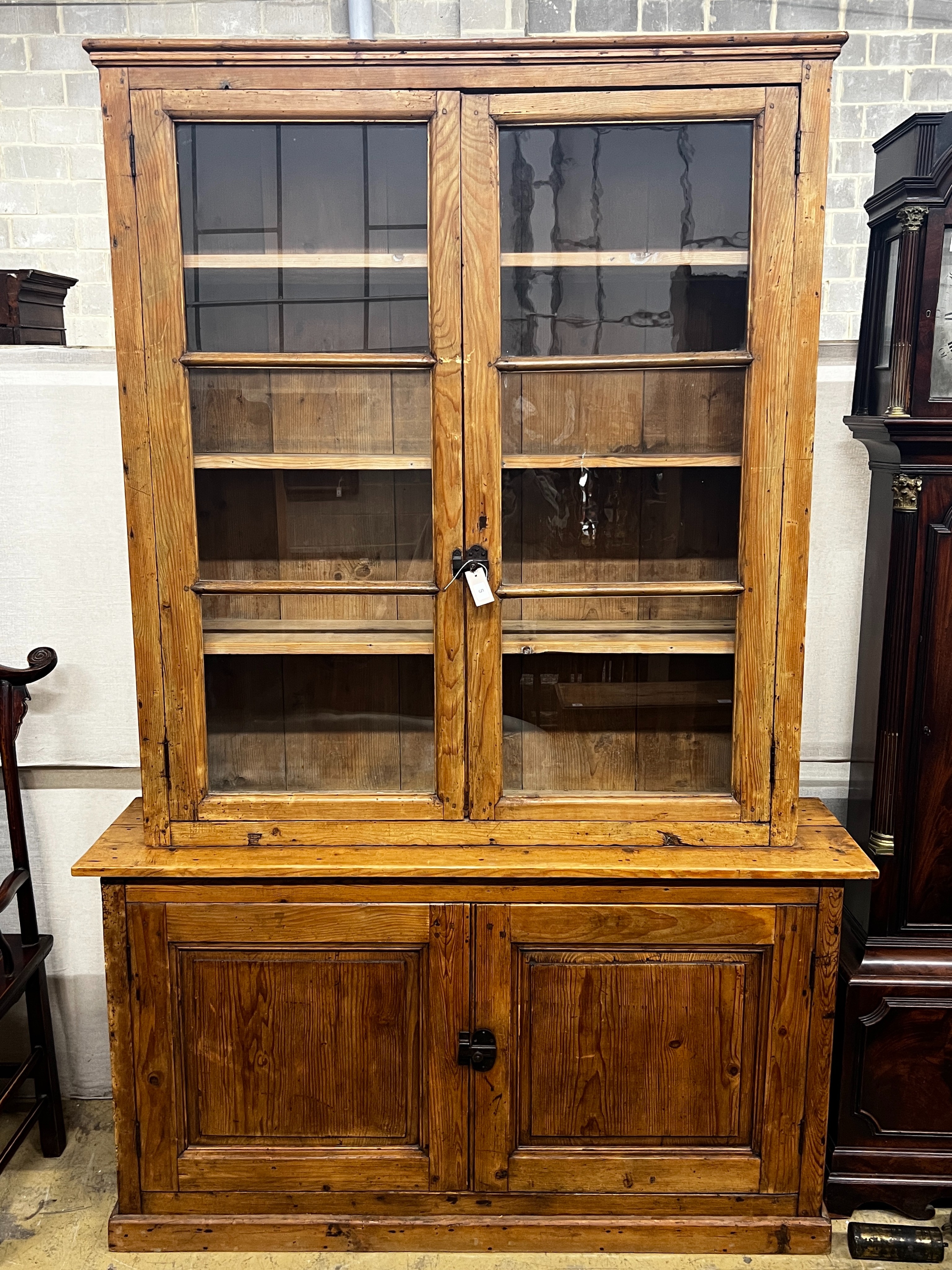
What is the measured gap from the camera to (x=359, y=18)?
267 cm

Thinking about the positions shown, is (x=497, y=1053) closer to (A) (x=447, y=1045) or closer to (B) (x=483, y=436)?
(A) (x=447, y=1045)

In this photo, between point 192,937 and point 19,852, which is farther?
point 19,852

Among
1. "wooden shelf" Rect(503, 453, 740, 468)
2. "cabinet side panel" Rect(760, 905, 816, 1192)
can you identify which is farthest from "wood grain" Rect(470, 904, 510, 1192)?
"wooden shelf" Rect(503, 453, 740, 468)

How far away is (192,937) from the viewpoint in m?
2.08

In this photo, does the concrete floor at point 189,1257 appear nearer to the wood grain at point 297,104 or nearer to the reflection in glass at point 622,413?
the reflection in glass at point 622,413

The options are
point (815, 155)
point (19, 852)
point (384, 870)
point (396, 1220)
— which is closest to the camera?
point (815, 155)

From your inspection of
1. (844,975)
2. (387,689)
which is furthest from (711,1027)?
(387,689)

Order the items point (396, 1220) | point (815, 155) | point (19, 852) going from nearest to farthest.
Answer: point (815, 155) < point (396, 1220) < point (19, 852)

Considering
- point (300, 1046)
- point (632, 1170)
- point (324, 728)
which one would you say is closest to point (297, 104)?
point (324, 728)

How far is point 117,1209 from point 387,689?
4.14ft

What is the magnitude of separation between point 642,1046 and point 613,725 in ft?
2.20

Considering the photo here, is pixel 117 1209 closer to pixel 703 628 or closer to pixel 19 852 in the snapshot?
pixel 19 852

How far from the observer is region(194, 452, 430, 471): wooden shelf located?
6.57ft

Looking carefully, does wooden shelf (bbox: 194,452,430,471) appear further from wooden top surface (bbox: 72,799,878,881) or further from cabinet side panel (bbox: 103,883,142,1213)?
cabinet side panel (bbox: 103,883,142,1213)
